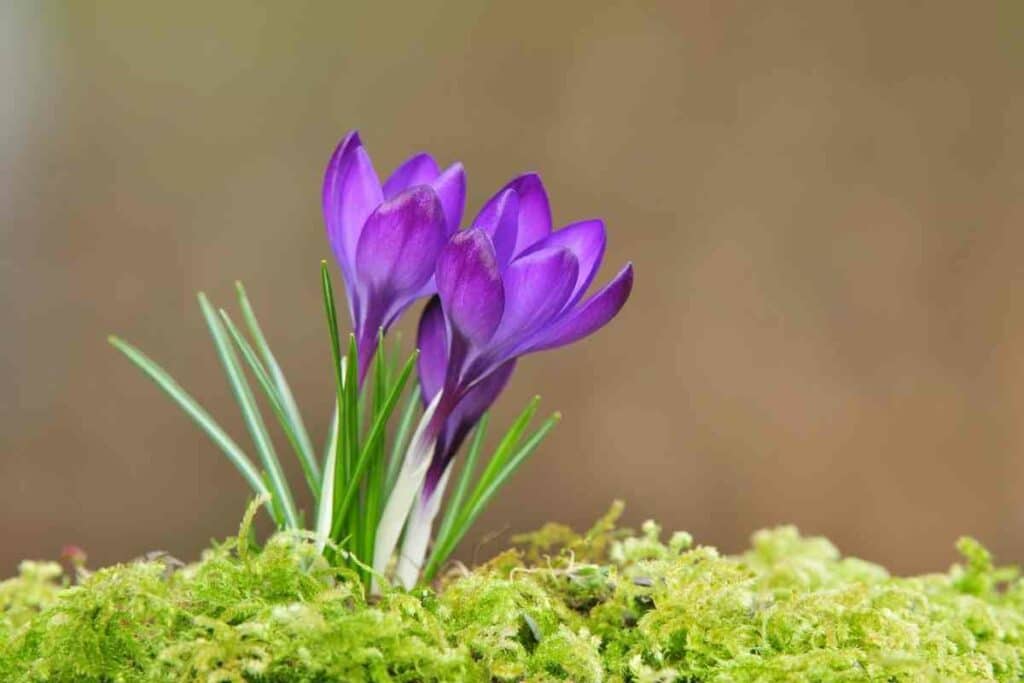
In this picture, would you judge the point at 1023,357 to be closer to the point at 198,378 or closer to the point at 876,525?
the point at 876,525

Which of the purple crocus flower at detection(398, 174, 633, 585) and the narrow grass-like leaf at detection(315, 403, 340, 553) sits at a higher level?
the purple crocus flower at detection(398, 174, 633, 585)

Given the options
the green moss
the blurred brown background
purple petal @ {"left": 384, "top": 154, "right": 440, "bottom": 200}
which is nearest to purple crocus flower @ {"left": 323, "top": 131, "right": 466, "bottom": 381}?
purple petal @ {"left": 384, "top": 154, "right": 440, "bottom": 200}

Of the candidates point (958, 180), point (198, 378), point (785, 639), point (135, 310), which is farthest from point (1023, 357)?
point (785, 639)

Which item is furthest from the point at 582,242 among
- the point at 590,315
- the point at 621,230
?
the point at 621,230

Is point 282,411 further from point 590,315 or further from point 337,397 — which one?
point 590,315

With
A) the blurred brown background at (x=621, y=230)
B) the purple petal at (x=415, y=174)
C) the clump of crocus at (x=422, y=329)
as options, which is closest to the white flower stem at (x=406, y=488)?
the clump of crocus at (x=422, y=329)

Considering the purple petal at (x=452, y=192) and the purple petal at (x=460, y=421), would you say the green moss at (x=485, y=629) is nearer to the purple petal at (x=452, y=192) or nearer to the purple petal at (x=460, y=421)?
the purple petal at (x=460, y=421)

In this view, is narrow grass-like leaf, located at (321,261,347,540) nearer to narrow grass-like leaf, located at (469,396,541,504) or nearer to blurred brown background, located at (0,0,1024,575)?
narrow grass-like leaf, located at (469,396,541,504)
